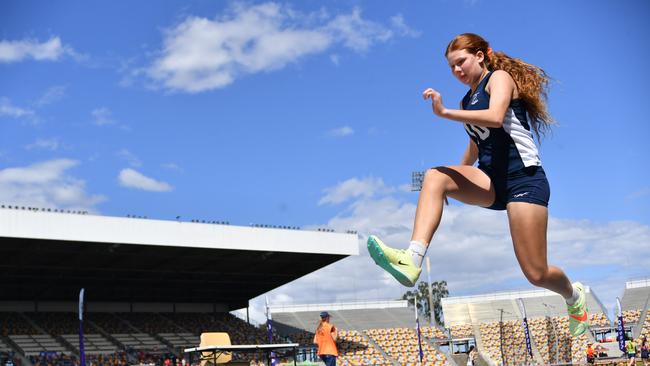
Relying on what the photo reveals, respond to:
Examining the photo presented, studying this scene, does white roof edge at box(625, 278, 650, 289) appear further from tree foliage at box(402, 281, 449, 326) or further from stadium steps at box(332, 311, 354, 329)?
tree foliage at box(402, 281, 449, 326)

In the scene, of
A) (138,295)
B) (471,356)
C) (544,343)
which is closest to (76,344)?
(138,295)

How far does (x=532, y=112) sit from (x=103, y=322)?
122 feet

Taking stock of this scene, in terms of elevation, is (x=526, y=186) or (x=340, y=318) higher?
(x=340, y=318)

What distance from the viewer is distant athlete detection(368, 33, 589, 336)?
371cm

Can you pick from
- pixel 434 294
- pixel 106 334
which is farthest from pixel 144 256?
pixel 434 294

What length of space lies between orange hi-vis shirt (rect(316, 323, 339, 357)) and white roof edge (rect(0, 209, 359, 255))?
21.5 metres

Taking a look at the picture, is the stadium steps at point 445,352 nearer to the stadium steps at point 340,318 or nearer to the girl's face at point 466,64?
the stadium steps at point 340,318

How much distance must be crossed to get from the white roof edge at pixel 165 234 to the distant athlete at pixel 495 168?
2694 centimetres

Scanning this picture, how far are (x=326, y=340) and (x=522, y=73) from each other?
6.16 m

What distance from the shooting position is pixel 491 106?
12.4 feet

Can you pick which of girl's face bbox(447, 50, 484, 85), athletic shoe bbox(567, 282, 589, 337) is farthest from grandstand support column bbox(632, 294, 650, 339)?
girl's face bbox(447, 50, 484, 85)

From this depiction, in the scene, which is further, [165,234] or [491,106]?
[165,234]

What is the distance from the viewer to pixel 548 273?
4188 mm

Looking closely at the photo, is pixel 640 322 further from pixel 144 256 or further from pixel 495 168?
pixel 495 168
